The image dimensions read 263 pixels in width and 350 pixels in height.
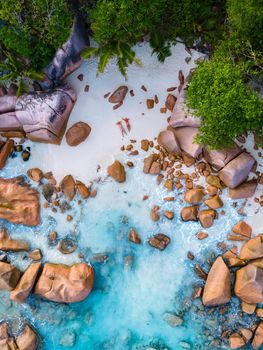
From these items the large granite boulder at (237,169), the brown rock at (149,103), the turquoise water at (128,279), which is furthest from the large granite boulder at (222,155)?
the brown rock at (149,103)

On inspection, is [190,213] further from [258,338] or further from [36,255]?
[36,255]

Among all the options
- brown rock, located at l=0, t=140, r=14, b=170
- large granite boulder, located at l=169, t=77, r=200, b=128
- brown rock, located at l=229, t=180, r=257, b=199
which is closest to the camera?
large granite boulder, located at l=169, t=77, r=200, b=128

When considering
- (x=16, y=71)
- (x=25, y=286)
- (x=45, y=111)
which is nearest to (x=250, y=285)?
(x=25, y=286)

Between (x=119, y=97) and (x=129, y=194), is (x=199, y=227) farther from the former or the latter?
(x=119, y=97)

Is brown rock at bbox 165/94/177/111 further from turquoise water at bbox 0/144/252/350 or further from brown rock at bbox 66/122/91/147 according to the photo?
brown rock at bbox 66/122/91/147

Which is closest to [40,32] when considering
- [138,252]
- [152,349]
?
[138,252]

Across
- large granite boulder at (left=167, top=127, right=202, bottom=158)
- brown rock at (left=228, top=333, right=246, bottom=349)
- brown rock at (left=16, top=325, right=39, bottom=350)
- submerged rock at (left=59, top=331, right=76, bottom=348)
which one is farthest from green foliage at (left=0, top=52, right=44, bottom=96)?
brown rock at (left=228, top=333, right=246, bottom=349)
